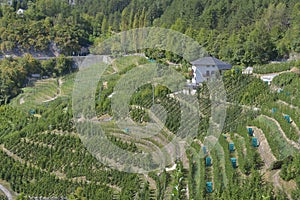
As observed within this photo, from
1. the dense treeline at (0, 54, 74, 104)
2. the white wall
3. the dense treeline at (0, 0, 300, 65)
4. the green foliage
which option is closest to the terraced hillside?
the green foliage

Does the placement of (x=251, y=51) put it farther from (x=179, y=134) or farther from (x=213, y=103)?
(x=179, y=134)

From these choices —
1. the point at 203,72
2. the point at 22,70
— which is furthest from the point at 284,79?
the point at 22,70

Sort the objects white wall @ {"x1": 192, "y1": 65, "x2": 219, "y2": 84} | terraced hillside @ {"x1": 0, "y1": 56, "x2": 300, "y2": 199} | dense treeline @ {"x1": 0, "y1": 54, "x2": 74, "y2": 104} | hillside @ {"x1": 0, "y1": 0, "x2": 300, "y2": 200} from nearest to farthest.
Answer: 1. terraced hillside @ {"x1": 0, "y1": 56, "x2": 300, "y2": 199}
2. hillside @ {"x1": 0, "y1": 0, "x2": 300, "y2": 200}
3. white wall @ {"x1": 192, "y1": 65, "x2": 219, "y2": 84}
4. dense treeline @ {"x1": 0, "y1": 54, "x2": 74, "y2": 104}

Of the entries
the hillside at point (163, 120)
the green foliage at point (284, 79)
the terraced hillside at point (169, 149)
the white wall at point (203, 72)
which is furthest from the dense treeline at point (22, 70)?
the green foliage at point (284, 79)

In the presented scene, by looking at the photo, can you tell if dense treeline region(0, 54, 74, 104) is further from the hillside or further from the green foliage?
the green foliage

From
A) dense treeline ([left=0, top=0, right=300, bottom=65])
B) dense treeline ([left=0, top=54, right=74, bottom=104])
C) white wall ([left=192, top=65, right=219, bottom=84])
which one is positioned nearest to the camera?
white wall ([left=192, top=65, right=219, bottom=84])

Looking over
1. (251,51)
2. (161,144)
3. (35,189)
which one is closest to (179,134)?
(161,144)
